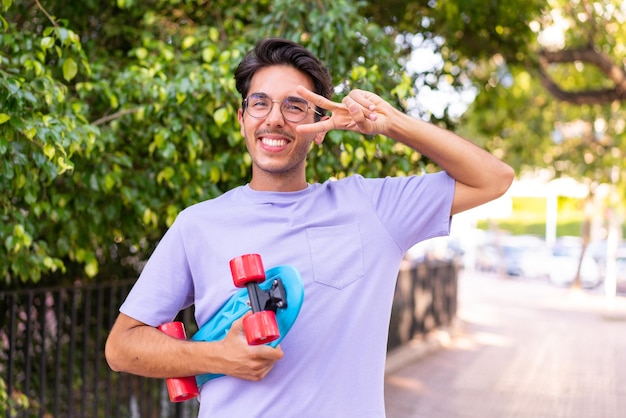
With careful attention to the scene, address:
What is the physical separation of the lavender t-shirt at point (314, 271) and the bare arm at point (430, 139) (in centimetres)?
6

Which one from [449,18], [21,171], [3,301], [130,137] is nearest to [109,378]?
[3,301]

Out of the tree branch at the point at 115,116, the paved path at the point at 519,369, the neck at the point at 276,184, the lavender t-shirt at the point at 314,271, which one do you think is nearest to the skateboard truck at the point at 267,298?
the lavender t-shirt at the point at 314,271

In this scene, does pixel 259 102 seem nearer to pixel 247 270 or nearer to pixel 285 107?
pixel 285 107

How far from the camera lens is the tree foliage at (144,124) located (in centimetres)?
392

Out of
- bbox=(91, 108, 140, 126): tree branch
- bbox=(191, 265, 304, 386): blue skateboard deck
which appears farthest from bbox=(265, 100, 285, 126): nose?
bbox=(91, 108, 140, 126): tree branch

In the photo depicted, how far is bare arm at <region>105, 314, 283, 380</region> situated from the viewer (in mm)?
1889

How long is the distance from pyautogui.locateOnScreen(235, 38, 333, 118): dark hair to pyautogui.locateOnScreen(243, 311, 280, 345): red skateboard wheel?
681 millimetres

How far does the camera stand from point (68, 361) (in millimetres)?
5551

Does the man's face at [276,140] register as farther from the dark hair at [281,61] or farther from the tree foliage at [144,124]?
the tree foliage at [144,124]

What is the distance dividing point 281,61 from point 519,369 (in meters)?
10.2

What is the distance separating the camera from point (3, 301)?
5223 millimetres

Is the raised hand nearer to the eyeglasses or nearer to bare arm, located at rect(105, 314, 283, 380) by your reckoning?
the eyeglasses

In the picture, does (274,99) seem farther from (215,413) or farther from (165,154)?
(165,154)

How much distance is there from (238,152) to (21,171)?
1326mm
